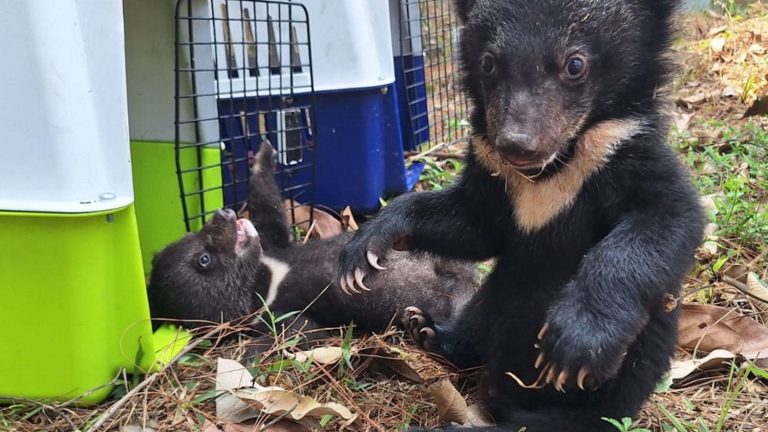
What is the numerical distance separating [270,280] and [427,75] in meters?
3.19

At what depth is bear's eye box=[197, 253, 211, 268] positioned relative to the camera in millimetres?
4090

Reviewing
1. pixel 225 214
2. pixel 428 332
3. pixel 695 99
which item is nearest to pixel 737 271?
pixel 428 332

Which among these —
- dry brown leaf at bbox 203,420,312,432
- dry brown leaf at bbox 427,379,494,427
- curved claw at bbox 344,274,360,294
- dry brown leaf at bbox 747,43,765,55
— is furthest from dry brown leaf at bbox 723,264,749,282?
dry brown leaf at bbox 747,43,765,55

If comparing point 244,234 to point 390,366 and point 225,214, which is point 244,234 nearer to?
point 225,214

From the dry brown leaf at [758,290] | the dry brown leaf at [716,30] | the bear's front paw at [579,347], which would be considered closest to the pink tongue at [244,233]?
the bear's front paw at [579,347]

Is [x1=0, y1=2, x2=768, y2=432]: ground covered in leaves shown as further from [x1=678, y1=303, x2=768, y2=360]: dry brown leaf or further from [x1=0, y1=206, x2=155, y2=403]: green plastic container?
[x1=0, y1=206, x2=155, y2=403]: green plastic container

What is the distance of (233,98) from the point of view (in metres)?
4.30

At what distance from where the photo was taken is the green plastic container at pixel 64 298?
2.82m

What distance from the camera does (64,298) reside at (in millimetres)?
2861

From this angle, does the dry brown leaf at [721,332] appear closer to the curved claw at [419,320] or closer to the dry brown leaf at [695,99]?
the curved claw at [419,320]

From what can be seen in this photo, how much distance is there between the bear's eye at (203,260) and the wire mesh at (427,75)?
1.88m

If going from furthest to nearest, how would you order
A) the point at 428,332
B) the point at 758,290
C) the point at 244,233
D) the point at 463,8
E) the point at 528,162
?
the point at 244,233
the point at 758,290
the point at 428,332
the point at 463,8
the point at 528,162

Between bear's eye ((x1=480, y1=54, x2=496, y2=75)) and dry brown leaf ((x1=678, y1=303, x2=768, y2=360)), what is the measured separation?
4.46ft

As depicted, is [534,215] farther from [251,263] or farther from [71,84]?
[251,263]
